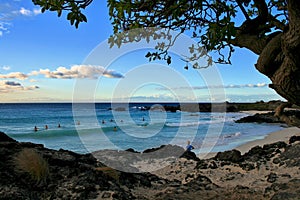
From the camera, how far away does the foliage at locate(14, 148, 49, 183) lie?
16.1 feet

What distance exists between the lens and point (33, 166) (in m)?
4.97

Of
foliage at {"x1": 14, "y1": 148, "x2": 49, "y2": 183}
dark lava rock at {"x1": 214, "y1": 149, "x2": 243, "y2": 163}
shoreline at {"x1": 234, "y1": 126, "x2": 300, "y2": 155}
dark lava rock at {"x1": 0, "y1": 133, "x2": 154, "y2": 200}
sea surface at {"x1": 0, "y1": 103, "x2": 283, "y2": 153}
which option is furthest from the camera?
sea surface at {"x1": 0, "y1": 103, "x2": 283, "y2": 153}

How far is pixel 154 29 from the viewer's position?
13.7 ft

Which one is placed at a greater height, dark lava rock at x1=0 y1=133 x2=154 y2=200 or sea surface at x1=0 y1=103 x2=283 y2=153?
dark lava rock at x1=0 y1=133 x2=154 y2=200

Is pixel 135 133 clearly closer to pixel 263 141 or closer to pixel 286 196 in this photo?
pixel 263 141

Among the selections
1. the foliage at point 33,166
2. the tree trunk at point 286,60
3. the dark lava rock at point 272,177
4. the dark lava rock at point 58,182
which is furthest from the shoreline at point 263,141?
the tree trunk at point 286,60

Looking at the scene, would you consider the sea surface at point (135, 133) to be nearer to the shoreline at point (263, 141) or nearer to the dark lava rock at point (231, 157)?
the shoreline at point (263, 141)

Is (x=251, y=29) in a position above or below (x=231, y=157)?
above

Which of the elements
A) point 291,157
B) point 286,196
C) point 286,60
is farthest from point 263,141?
point 286,60

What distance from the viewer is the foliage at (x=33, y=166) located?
4914 millimetres

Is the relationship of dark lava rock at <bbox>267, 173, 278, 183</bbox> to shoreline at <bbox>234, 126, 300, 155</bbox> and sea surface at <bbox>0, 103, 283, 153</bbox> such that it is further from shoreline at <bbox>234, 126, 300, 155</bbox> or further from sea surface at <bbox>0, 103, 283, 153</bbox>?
shoreline at <bbox>234, 126, 300, 155</bbox>

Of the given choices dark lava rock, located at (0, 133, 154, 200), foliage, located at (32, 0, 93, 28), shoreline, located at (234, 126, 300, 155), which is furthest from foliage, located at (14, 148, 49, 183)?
shoreline, located at (234, 126, 300, 155)

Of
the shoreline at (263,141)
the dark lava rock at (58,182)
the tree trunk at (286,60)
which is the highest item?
the tree trunk at (286,60)

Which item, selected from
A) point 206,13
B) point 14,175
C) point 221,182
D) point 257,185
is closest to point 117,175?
point 14,175
